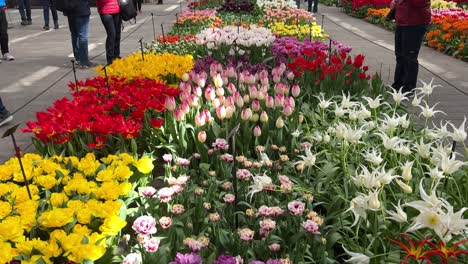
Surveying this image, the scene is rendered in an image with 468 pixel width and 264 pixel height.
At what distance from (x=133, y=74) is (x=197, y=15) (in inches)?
247

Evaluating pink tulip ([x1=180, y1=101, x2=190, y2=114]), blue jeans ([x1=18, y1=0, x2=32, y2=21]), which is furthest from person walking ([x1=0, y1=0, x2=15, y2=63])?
blue jeans ([x1=18, y1=0, x2=32, y2=21])

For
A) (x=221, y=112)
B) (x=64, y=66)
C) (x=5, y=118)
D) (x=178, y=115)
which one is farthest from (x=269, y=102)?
(x=64, y=66)

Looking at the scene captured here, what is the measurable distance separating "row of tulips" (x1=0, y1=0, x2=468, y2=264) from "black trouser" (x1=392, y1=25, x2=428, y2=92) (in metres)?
1.18

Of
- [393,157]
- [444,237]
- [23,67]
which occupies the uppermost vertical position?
[444,237]

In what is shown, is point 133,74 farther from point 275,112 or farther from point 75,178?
point 75,178

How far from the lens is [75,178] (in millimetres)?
2311

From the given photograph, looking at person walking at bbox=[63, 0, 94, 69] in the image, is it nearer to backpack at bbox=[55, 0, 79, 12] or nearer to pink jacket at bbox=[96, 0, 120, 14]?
backpack at bbox=[55, 0, 79, 12]

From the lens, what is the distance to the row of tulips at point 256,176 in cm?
173

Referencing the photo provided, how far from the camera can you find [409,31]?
502cm

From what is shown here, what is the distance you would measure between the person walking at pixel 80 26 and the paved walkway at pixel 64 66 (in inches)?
12.9

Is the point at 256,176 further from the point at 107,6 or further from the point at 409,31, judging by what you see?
the point at 107,6

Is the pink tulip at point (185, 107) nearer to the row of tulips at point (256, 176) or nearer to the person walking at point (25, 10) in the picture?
the row of tulips at point (256, 176)

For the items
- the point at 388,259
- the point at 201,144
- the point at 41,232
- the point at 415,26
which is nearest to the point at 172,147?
the point at 201,144

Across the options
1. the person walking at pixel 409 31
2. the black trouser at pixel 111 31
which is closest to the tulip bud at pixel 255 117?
the person walking at pixel 409 31
